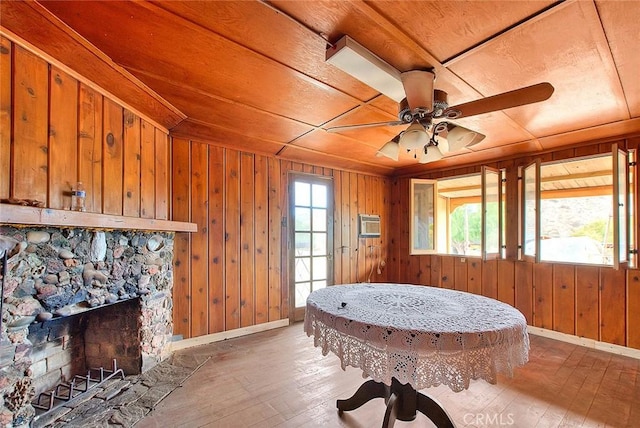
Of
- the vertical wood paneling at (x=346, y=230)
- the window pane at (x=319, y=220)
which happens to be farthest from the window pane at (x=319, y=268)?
→ the window pane at (x=319, y=220)

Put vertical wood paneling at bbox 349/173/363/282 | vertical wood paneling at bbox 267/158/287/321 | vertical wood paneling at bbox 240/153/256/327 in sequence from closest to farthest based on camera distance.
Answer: vertical wood paneling at bbox 240/153/256/327 → vertical wood paneling at bbox 267/158/287/321 → vertical wood paneling at bbox 349/173/363/282

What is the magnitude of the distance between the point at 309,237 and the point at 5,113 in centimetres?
302

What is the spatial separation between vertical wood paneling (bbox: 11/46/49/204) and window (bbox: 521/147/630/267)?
4.31 meters

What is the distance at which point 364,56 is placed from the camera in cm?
148

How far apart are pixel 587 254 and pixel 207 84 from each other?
6753 mm

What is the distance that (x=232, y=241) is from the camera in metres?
3.25

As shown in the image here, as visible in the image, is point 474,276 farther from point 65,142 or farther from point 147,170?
point 65,142

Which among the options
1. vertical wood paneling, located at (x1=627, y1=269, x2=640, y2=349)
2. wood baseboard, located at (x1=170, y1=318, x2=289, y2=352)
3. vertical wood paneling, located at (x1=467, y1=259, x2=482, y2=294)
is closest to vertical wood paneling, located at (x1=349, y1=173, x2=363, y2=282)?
wood baseboard, located at (x1=170, y1=318, x2=289, y2=352)

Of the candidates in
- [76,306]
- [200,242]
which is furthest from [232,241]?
[76,306]

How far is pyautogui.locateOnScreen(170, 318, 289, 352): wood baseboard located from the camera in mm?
2863

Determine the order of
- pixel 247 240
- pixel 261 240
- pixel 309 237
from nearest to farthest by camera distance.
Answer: pixel 247 240 → pixel 261 240 → pixel 309 237

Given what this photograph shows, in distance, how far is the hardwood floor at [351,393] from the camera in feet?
5.99

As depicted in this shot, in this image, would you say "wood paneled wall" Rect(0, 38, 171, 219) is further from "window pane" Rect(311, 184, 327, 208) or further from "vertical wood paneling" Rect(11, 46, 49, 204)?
"window pane" Rect(311, 184, 327, 208)

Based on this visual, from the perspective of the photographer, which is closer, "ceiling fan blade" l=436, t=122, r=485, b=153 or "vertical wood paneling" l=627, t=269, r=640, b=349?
"ceiling fan blade" l=436, t=122, r=485, b=153
